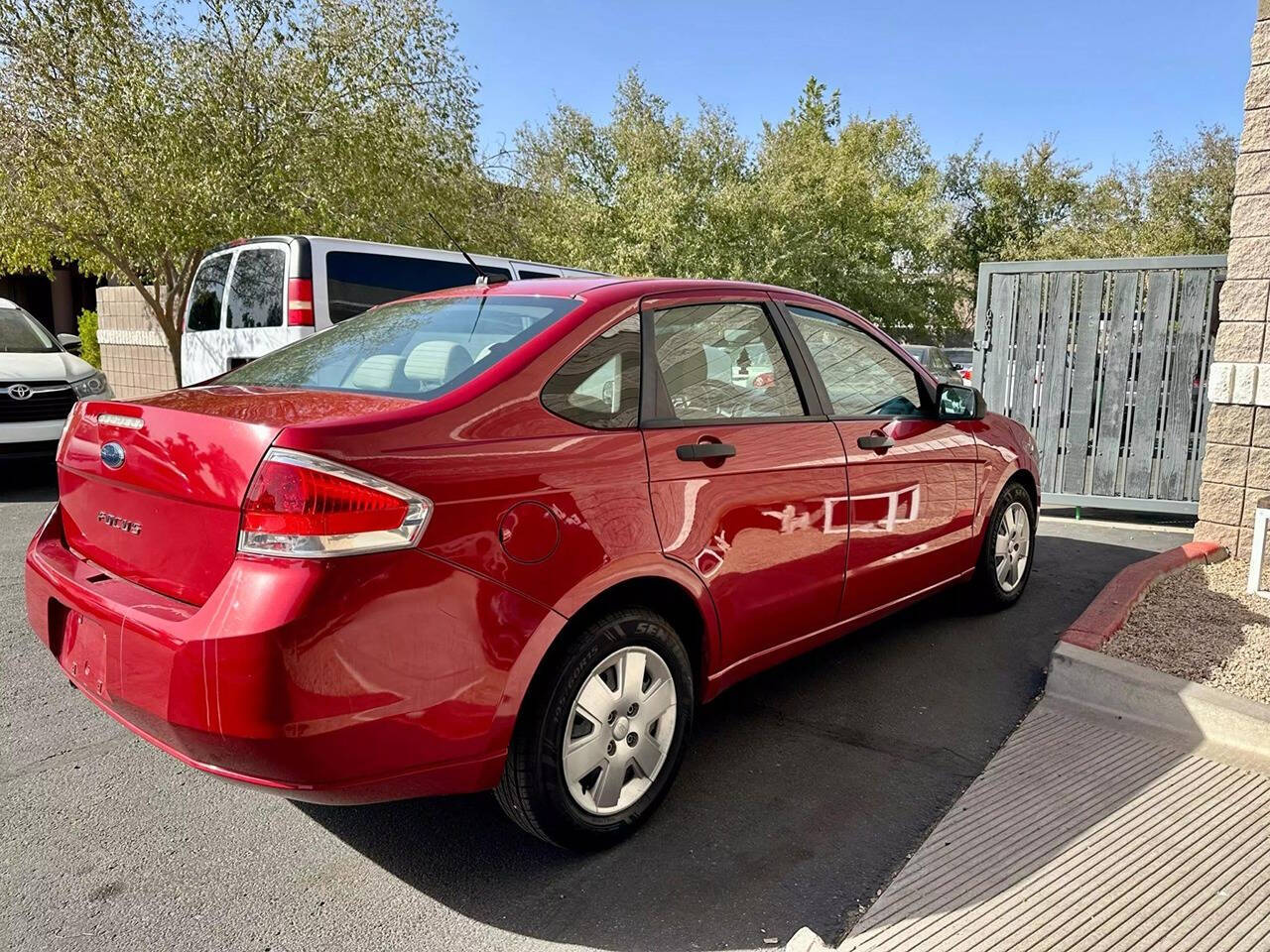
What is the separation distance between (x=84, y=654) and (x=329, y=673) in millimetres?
933

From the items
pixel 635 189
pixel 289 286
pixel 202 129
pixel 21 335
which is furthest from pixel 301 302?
pixel 635 189

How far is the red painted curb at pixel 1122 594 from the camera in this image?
418cm

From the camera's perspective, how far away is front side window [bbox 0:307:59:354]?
9000 millimetres

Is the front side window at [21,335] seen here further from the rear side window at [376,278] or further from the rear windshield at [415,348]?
the rear windshield at [415,348]

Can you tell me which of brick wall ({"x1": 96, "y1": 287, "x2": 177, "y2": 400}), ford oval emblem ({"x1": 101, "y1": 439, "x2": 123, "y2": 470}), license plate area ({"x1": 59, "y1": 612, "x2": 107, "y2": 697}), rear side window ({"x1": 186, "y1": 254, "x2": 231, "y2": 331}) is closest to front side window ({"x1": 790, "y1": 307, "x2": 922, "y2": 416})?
ford oval emblem ({"x1": 101, "y1": 439, "x2": 123, "y2": 470})

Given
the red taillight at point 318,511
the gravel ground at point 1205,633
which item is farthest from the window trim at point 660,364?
the gravel ground at point 1205,633

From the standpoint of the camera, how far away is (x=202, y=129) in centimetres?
1146

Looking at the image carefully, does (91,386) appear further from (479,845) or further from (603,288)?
(479,845)

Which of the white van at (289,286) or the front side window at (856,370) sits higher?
the white van at (289,286)

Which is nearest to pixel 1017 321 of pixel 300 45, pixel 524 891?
pixel 524 891

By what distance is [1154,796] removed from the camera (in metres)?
3.10

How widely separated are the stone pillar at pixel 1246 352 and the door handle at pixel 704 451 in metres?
4.34

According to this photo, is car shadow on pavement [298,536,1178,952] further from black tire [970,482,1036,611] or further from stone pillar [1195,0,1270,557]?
stone pillar [1195,0,1270,557]

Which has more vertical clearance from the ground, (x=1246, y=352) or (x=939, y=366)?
(x=1246, y=352)
